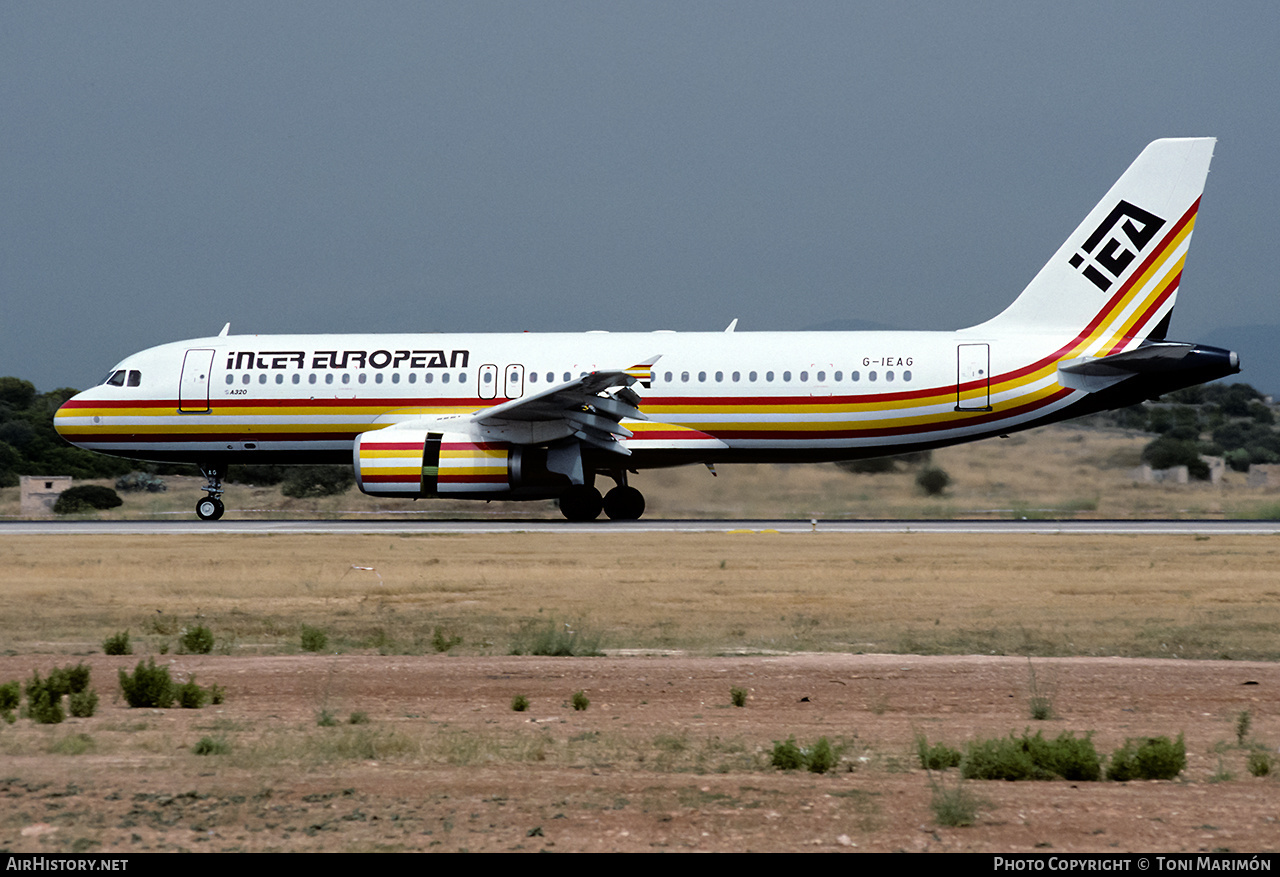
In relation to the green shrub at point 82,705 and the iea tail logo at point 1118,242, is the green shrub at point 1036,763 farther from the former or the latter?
the iea tail logo at point 1118,242

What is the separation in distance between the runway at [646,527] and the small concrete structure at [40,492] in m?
13.4

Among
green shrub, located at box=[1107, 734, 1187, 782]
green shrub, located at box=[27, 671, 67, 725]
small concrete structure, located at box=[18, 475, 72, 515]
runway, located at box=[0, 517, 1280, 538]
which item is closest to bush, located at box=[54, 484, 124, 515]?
small concrete structure, located at box=[18, 475, 72, 515]

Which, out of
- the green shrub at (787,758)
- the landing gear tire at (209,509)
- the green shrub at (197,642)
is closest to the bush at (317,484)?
the landing gear tire at (209,509)

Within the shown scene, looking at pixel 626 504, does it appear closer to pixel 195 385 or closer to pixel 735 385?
pixel 735 385

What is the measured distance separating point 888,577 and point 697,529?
24.9 feet

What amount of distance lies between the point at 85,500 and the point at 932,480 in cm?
2532

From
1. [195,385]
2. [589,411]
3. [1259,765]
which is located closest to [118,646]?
[1259,765]

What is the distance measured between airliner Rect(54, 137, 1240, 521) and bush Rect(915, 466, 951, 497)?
287 centimetres

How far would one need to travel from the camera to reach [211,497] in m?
30.9

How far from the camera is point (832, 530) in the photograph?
2623 cm

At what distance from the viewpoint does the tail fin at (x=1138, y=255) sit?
90.4 ft

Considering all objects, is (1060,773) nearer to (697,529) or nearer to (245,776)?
(245,776)

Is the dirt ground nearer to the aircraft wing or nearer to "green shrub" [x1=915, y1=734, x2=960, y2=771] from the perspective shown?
"green shrub" [x1=915, y1=734, x2=960, y2=771]
